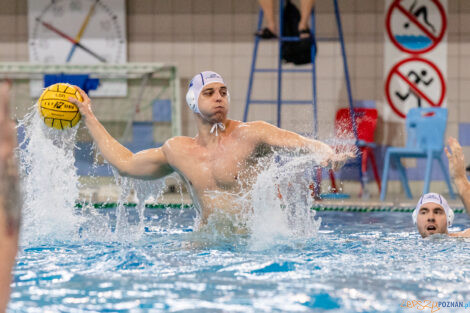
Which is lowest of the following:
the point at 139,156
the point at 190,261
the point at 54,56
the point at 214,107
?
the point at 190,261

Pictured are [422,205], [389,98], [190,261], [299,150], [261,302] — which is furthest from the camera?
[389,98]

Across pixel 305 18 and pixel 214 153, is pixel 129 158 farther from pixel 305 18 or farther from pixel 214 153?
pixel 305 18

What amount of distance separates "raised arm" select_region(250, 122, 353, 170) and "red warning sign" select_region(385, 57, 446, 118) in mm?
4864

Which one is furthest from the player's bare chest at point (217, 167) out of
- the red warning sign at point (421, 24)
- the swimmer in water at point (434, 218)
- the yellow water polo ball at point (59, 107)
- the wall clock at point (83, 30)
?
the red warning sign at point (421, 24)

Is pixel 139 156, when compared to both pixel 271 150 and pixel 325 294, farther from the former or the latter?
pixel 325 294

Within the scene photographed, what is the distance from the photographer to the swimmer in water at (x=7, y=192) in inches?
34.7

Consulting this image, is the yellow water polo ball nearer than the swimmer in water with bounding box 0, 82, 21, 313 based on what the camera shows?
No

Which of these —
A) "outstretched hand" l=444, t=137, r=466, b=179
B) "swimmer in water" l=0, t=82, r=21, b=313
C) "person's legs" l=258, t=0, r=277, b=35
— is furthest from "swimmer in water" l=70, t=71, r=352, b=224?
"person's legs" l=258, t=0, r=277, b=35

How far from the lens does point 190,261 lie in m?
2.77

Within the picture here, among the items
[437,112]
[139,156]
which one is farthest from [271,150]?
[437,112]

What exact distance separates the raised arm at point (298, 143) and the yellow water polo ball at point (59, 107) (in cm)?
92

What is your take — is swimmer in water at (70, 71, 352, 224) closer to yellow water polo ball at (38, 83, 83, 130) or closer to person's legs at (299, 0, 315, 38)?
yellow water polo ball at (38, 83, 83, 130)

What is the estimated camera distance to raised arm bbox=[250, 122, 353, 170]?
9.16 ft

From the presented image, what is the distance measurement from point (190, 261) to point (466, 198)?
147 centimetres
